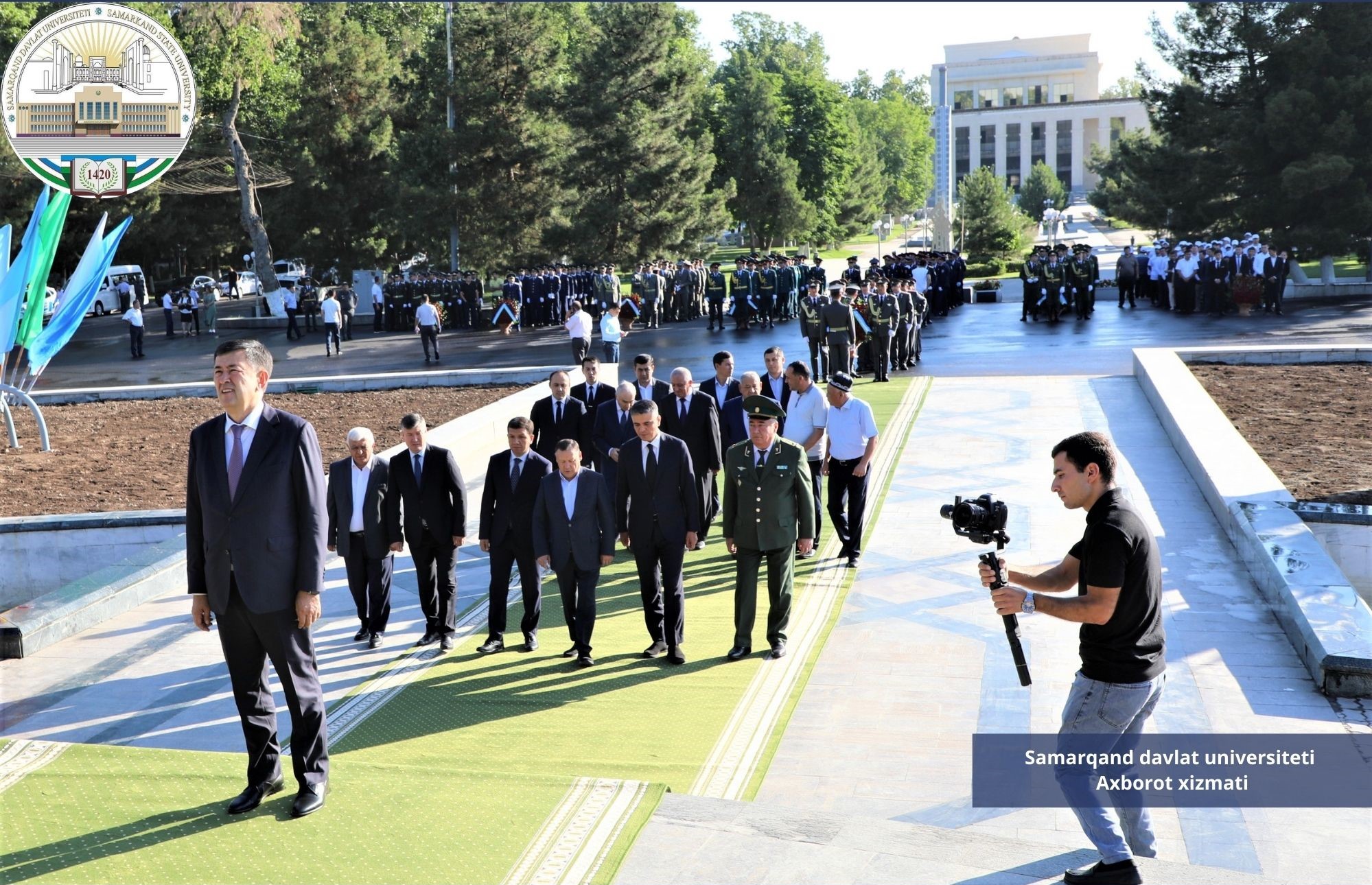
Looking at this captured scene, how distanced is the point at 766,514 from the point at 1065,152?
12621 centimetres

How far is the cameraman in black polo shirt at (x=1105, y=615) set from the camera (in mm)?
4637

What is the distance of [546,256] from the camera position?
150ft

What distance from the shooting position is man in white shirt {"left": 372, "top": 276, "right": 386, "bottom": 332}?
123ft

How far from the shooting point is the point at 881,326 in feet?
68.9

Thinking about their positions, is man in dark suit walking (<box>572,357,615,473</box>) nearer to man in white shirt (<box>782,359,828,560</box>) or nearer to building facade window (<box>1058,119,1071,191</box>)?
man in white shirt (<box>782,359,828,560</box>)

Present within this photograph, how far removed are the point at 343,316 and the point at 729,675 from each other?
101 ft

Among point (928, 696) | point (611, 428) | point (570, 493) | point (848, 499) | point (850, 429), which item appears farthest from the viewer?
point (611, 428)

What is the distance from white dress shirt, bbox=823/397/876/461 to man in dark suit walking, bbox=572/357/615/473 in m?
2.50

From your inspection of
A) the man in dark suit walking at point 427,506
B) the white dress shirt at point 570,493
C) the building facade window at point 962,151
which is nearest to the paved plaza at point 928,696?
the man in dark suit walking at point 427,506

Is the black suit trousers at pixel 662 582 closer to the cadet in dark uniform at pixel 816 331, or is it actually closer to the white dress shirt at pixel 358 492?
the white dress shirt at pixel 358 492

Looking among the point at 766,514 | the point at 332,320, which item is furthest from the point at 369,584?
the point at 332,320

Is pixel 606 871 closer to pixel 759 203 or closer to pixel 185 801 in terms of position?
pixel 185 801

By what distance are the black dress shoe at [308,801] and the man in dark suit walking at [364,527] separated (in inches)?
131

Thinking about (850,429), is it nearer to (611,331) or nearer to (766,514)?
(766,514)
